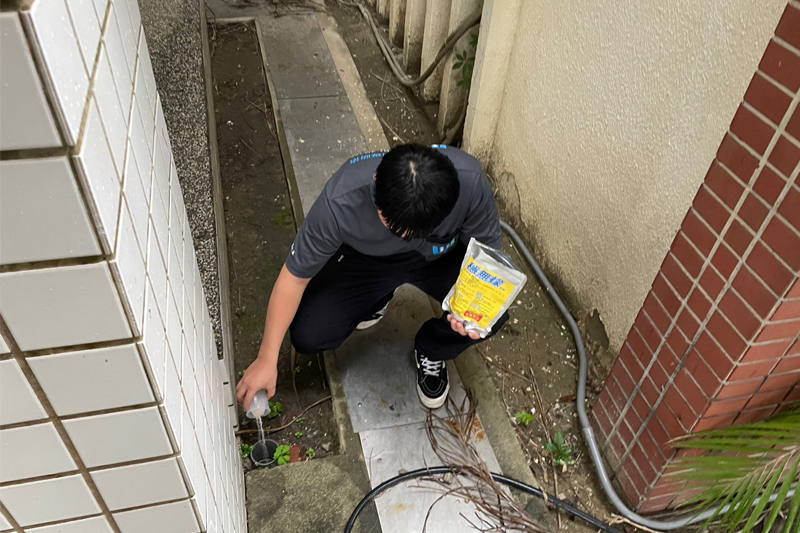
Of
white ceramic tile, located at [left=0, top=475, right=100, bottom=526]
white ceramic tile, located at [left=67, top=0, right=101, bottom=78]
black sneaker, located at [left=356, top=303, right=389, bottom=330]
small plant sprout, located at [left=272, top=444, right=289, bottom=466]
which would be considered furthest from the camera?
black sneaker, located at [left=356, top=303, right=389, bottom=330]

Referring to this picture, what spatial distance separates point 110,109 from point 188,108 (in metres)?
2.12

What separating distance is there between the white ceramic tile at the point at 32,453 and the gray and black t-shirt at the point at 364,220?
1.04 metres

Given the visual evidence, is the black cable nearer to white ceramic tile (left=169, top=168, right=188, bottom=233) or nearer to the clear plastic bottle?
the clear plastic bottle

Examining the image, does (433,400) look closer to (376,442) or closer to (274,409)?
(376,442)

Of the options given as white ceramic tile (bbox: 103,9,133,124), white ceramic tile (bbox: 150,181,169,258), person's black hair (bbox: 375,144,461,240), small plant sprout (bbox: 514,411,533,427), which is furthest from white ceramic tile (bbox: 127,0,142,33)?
small plant sprout (bbox: 514,411,533,427)

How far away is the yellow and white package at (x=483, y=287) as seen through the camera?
160 cm

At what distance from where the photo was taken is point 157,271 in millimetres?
800

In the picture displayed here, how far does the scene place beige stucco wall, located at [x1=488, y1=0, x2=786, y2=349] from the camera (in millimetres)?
1640

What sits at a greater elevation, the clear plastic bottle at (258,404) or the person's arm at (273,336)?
the person's arm at (273,336)

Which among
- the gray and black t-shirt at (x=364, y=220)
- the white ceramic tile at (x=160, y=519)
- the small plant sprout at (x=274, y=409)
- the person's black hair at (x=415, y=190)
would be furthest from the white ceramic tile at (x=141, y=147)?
the small plant sprout at (x=274, y=409)

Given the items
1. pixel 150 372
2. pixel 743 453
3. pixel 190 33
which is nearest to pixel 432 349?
pixel 743 453

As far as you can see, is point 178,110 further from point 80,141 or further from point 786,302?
point 786,302

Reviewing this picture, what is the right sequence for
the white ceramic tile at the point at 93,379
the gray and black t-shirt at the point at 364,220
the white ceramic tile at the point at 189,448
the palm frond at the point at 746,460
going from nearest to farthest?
the white ceramic tile at the point at 93,379 → the white ceramic tile at the point at 189,448 → the palm frond at the point at 746,460 → the gray and black t-shirt at the point at 364,220

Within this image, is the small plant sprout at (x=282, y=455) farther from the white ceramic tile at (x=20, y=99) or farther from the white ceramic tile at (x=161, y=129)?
the white ceramic tile at (x=20, y=99)
